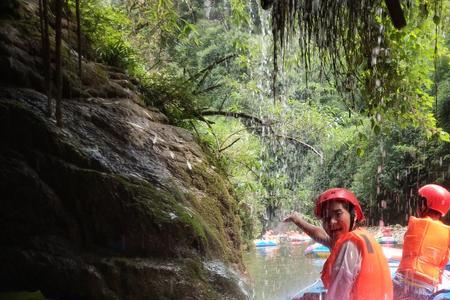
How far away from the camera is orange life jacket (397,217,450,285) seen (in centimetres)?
354

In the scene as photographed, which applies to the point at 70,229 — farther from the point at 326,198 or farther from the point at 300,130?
the point at 300,130

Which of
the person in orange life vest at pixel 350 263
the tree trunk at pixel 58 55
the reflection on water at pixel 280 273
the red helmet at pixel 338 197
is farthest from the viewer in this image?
the reflection on water at pixel 280 273

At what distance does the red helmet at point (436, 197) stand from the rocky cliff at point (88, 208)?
1607 millimetres

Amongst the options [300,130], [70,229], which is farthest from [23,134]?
[300,130]

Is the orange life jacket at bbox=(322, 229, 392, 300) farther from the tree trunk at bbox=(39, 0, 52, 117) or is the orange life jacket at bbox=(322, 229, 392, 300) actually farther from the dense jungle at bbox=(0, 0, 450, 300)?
the tree trunk at bbox=(39, 0, 52, 117)

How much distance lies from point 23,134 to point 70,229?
0.70m

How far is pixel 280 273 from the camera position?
374 inches

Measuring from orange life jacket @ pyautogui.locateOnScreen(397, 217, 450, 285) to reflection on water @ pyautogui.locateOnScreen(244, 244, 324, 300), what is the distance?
97.3 inches

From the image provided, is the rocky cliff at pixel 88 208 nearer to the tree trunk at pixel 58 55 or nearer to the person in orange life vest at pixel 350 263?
the tree trunk at pixel 58 55

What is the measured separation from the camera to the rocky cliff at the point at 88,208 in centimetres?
271

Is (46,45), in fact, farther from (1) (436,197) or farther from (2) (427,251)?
(2) (427,251)

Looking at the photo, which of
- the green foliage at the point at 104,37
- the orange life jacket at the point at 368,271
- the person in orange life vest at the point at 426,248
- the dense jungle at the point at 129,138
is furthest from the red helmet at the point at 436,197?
the green foliage at the point at 104,37

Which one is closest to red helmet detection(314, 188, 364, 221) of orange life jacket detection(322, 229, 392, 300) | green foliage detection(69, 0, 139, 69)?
orange life jacket detection(322, 229, 392, 300)

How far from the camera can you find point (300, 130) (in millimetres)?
8906
